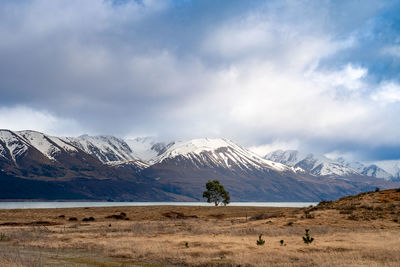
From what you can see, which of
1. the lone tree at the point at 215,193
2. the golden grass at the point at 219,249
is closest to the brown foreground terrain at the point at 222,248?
the golden grass at the point at 219,249

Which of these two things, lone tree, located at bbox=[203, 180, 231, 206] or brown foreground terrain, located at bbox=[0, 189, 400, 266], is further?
lone tree, located at bbox=[203, 180, 231, 206]

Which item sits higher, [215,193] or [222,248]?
[215,193]

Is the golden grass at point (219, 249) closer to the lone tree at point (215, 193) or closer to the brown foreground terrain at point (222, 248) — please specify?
the brown foreground terrain at point (222, 248)

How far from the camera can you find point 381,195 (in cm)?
5975

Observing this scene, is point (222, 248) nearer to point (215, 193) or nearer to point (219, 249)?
point (219, 249)

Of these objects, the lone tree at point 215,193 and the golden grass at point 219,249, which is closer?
the golden grass at point 219,249

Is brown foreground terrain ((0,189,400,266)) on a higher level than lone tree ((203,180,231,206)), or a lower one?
lower

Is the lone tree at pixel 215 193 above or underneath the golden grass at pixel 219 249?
above

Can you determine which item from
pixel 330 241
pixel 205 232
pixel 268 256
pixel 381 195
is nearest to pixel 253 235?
pixel 205 232

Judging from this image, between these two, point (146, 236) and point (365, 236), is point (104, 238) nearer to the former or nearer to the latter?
point (146, 236)

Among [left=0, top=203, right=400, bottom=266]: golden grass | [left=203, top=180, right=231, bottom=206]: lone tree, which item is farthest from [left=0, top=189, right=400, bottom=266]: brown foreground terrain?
[left=203, top=180, right=231, bottom=206]: lone tree

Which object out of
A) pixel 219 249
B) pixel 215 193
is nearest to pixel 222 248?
pixel 219 249

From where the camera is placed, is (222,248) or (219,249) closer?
(219,249)

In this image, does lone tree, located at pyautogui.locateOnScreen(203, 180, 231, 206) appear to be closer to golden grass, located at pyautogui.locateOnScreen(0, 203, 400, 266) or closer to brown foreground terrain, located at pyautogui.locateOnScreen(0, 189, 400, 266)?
brown foreground terrain, located at pyautogui.locateOnScreen(0, 189, 400, 266)
